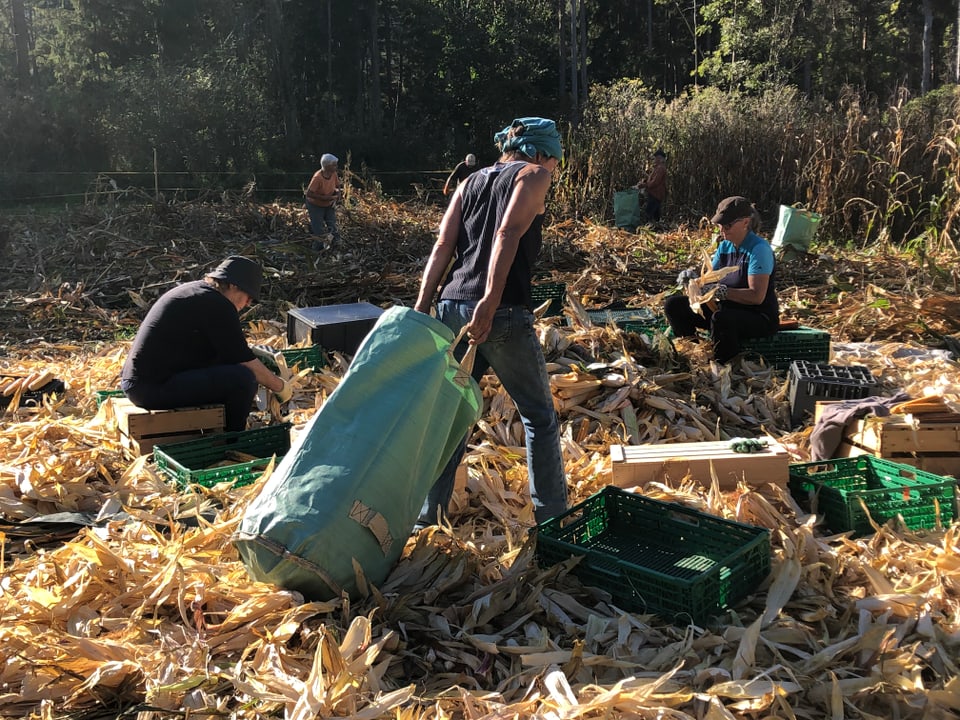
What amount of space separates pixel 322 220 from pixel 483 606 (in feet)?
35.3

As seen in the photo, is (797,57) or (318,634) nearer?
(318,634)

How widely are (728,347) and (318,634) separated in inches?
168

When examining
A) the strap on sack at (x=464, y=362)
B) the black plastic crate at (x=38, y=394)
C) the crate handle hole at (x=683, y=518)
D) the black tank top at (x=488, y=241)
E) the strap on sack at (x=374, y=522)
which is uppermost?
the black tank top at (x=488, y=241)

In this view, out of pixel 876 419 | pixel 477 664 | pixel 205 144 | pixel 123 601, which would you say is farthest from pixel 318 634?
pixel 205 144

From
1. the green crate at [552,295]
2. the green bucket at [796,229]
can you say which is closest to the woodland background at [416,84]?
the green bucket at [796,229]

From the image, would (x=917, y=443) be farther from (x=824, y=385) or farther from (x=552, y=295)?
(x=552, y=295)

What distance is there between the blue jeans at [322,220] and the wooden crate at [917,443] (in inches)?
387

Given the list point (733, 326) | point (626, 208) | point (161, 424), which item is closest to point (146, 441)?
point (161, 424)

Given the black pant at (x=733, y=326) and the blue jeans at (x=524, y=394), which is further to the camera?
the black pant at (x=733, y=326)

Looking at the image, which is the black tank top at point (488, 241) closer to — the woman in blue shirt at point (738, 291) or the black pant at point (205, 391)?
the black pant at point (205, 391)

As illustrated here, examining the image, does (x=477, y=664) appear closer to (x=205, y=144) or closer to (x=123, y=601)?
(x=123, y=601)

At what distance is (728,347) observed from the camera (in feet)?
20.4

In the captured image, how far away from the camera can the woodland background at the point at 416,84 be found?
17.0 meters

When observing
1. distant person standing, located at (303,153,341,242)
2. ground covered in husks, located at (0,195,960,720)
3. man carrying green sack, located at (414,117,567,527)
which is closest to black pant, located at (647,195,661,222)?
distant person standing, located at (303,153,341,242)
